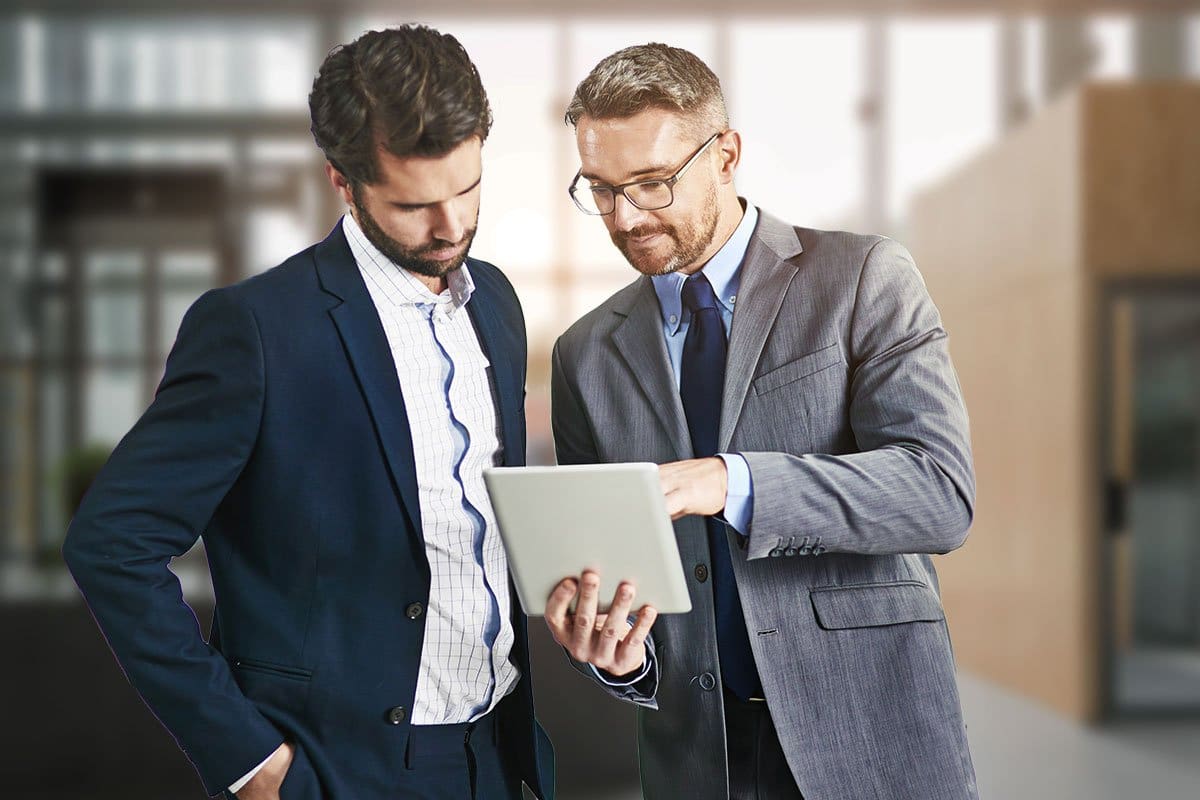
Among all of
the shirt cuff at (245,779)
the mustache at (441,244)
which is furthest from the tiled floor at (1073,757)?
the mustache at (441,244)

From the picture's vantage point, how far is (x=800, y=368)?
5.37ft

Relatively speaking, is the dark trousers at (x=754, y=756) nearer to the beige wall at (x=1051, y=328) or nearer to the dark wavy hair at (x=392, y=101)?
the dark wavy hair at (x=392, y=101)

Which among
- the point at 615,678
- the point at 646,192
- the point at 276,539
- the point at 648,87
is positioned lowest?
the point at 615,678

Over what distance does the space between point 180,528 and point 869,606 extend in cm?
91

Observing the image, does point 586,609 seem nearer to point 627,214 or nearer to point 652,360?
point 652,360

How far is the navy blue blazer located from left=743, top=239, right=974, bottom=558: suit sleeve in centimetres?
48

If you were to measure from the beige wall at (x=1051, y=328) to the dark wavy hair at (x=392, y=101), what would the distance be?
587 cm

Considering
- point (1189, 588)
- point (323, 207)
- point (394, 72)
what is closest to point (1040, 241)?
point (1189, 588)

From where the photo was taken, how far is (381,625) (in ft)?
5.12

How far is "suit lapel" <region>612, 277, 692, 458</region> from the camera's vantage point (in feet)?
5.48

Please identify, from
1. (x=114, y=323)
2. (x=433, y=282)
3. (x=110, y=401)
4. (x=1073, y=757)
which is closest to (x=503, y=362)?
(x=433, y=282)

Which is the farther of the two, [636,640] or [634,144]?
[634,144]

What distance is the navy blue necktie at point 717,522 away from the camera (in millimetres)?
1679

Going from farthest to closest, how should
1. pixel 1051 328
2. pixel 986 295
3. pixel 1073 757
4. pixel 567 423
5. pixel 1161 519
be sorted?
pixel 986 295 < pixel 1051 328 < pixel 1161 519 < pixel 1073 757 < pixel 567 423
